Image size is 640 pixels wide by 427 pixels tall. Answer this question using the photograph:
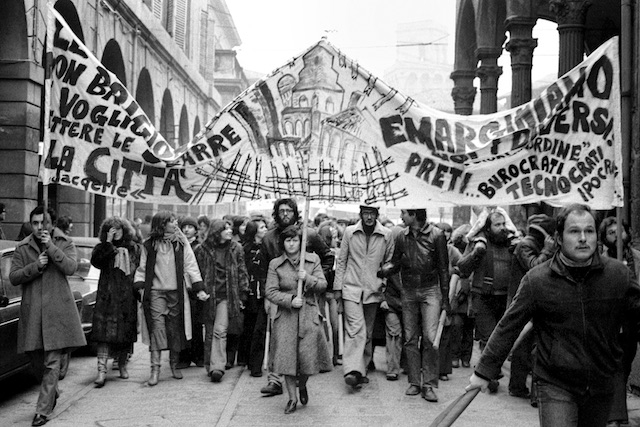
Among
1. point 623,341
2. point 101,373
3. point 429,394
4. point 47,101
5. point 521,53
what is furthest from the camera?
point 521,53

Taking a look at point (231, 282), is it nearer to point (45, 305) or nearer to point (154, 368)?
point (154, 368)

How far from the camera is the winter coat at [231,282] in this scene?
1057 cm

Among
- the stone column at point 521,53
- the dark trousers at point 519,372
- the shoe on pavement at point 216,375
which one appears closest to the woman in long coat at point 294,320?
the shoe on pavement at point 216,375

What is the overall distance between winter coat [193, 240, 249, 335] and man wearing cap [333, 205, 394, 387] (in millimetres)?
1197

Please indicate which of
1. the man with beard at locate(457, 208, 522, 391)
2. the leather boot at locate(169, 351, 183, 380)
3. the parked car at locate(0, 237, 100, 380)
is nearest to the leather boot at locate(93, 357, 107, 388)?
the parked car at locate(0, 237, 100, 380)

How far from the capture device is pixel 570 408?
471cm

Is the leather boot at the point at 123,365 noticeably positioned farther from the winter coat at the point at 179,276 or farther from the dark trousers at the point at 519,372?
the dark trousers at the point at 519,372

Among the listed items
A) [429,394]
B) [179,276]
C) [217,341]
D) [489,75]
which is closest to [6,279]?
[179,276]

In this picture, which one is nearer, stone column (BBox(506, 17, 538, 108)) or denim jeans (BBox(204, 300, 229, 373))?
denim jeans (BBox(204, 300, 229, 373))

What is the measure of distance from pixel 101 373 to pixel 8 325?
1.64m

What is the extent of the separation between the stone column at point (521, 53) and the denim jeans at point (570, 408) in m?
13.1

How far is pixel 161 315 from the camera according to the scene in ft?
33.2

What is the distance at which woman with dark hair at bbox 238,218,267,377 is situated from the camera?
1050 centimetres

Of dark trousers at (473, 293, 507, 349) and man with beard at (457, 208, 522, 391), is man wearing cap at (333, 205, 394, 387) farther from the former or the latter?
dark trousers at (473, 293, 507, 349)
